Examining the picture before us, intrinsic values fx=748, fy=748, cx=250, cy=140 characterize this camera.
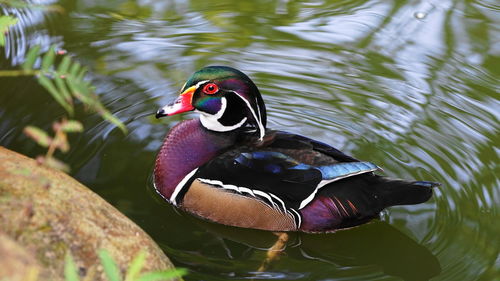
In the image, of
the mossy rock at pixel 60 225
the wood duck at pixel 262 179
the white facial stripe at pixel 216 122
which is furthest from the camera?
the white facial stripe at pixel 216 122

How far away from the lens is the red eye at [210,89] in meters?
4.43

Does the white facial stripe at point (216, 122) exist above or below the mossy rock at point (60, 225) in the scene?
below

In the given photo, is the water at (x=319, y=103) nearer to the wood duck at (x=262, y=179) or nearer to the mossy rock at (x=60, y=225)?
the wood duck at (x=262, y=179)

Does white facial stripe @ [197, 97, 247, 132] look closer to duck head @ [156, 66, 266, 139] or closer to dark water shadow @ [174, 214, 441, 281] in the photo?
duck head @ [156, 66, 266, 139]

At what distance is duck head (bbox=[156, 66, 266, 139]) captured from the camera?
14.4 feet

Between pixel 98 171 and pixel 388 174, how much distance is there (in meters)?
1.76

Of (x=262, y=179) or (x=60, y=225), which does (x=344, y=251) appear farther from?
(x=60, y=225)

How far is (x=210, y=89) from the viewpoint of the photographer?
445 centimetres

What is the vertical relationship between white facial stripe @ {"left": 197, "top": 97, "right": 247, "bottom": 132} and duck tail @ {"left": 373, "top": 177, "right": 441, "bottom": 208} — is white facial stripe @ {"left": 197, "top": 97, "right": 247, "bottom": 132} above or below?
above

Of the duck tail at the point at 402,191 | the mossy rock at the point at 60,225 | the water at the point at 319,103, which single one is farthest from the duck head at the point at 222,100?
the mossy rock at the point at 60,225

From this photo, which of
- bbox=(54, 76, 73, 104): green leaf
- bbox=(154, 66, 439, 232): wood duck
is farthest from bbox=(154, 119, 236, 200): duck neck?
bbox=(54, 76, 73, 104): green leaf

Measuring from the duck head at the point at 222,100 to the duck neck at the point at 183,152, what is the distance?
0.09 metres

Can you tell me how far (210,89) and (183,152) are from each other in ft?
1.34

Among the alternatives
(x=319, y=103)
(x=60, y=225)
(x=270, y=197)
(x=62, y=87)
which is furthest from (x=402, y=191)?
(x=62, y=87)
